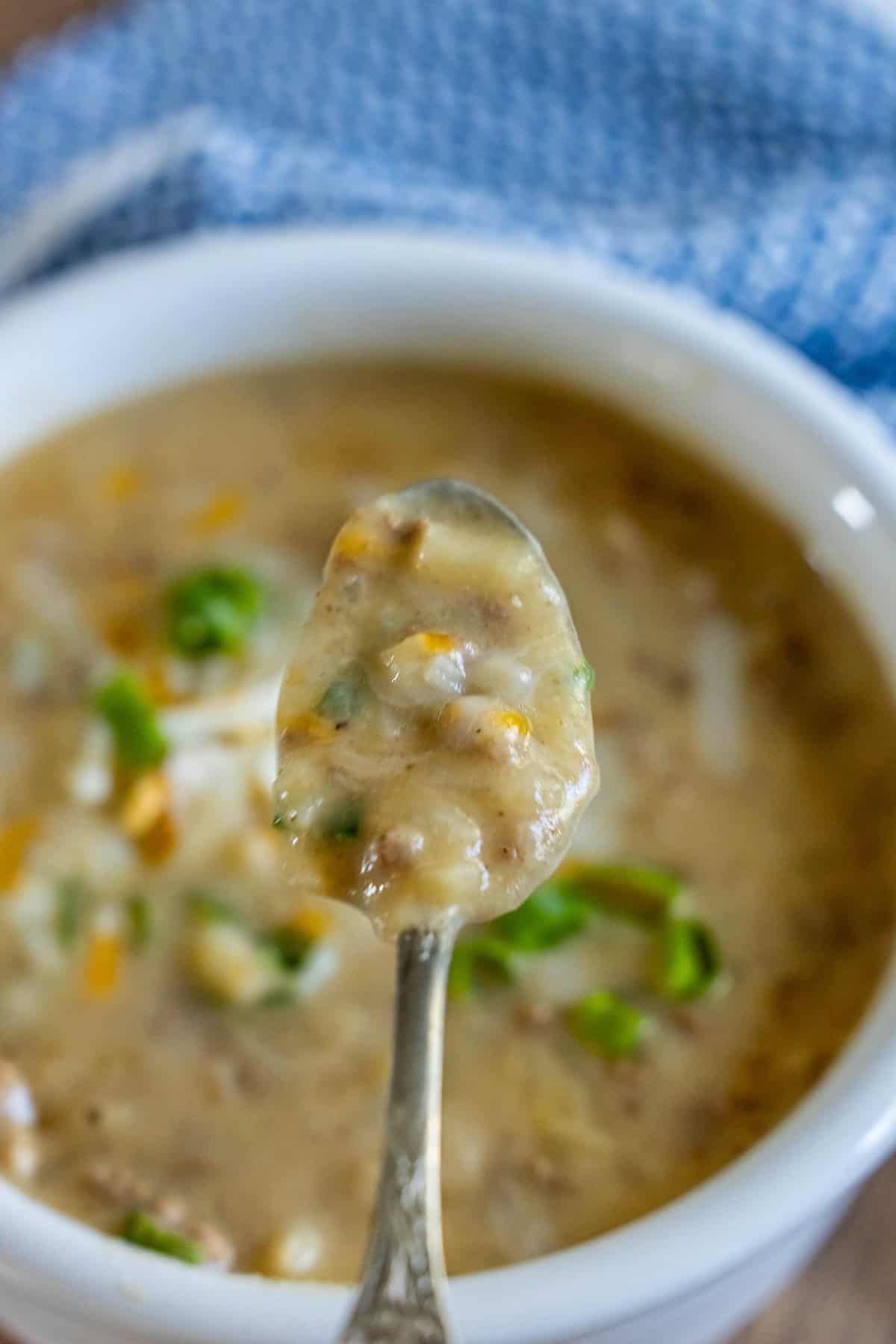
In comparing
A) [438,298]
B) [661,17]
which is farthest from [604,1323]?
[661,17]

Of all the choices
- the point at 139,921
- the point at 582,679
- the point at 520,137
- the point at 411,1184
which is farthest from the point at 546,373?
the point at 411,1184

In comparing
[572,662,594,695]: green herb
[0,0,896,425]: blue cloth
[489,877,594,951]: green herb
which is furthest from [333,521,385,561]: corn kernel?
[0,0,896,425]: blue cloth

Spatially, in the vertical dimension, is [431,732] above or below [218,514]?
above

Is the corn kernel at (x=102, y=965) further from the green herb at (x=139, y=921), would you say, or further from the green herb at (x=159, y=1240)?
the green herb at (x=159, y=1240)

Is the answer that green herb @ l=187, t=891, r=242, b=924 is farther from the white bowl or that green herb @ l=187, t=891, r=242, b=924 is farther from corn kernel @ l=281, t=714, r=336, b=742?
corn kernel @ l=281, t=714, r=336, b=742

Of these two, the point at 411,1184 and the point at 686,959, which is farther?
the point at 686,959

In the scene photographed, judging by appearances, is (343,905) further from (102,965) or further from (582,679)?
(582,679)

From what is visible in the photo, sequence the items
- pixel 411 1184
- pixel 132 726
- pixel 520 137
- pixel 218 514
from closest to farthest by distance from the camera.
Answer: pixel 411 1184 → pixel 132 726 → pixel 218 514 → pixel 520 137
